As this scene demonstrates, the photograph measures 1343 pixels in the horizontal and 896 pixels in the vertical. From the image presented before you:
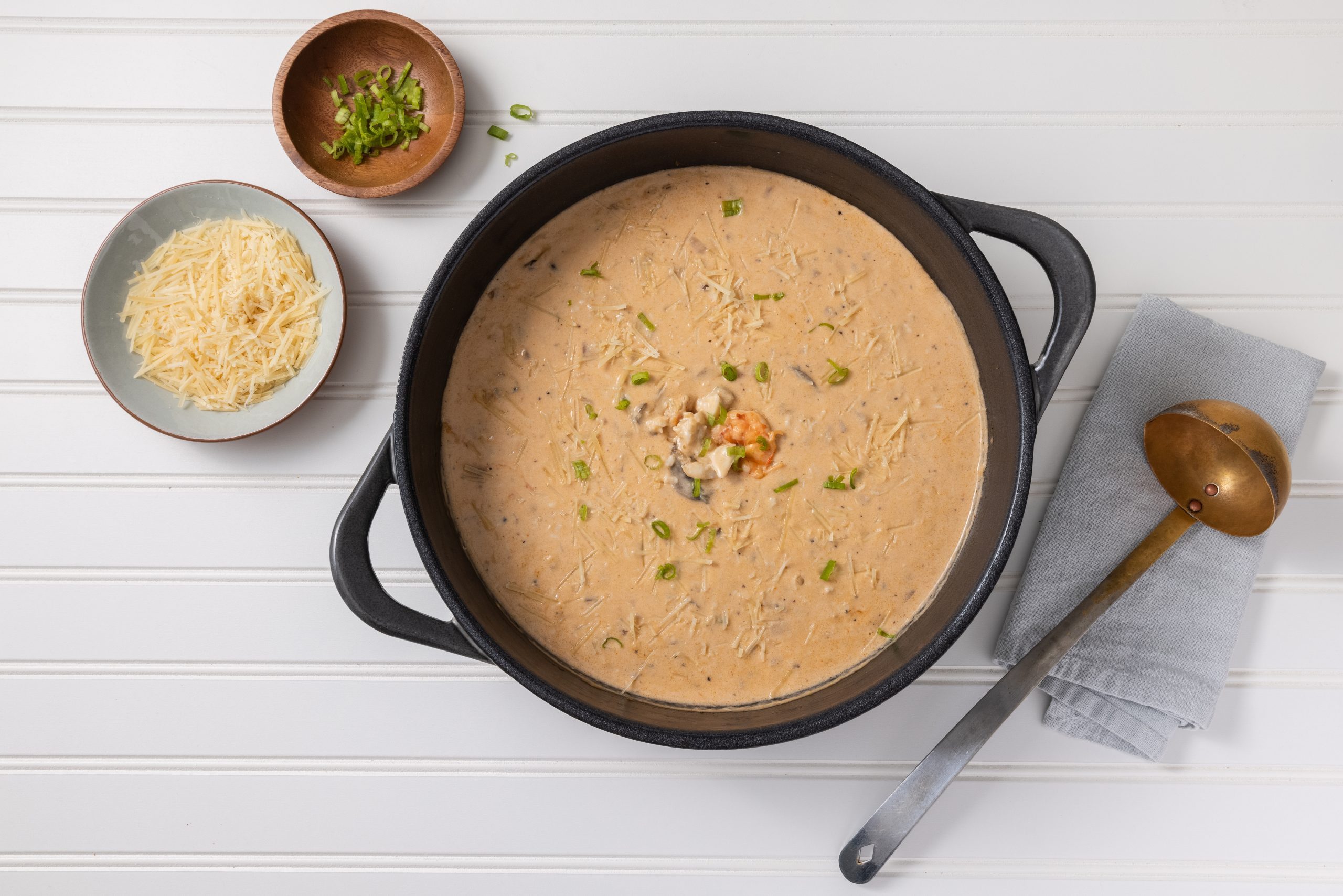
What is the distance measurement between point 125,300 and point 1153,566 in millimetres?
2289

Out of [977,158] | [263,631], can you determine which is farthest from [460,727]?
[977,158]

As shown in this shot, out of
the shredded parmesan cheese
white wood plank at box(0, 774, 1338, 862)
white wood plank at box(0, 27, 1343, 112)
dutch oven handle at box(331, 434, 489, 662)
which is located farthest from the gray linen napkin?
the shredded parmesan cheese

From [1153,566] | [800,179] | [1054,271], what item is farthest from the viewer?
[1153,566]

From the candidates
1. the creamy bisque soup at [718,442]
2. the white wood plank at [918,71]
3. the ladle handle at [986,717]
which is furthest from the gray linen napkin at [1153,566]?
the white wood plank at [918,71]

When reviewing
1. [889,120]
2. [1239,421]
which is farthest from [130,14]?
[1239,421]

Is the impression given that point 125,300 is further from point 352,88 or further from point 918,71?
point 918,71

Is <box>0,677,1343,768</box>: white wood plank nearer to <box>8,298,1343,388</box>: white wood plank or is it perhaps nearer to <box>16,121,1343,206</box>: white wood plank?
<box>8,298,1343,388</box>: white wood plank

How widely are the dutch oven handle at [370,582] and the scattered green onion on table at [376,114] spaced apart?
71cm

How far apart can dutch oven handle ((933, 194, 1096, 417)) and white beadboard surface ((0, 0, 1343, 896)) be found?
326 millimetres

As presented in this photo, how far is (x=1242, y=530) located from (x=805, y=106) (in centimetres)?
130

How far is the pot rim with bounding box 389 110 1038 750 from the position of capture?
149 centimetres

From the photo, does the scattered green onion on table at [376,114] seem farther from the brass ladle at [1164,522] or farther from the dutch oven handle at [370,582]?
the brass ladle at [1164,522]

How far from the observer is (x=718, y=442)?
5.28 ft

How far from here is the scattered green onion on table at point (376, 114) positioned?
187 cm
